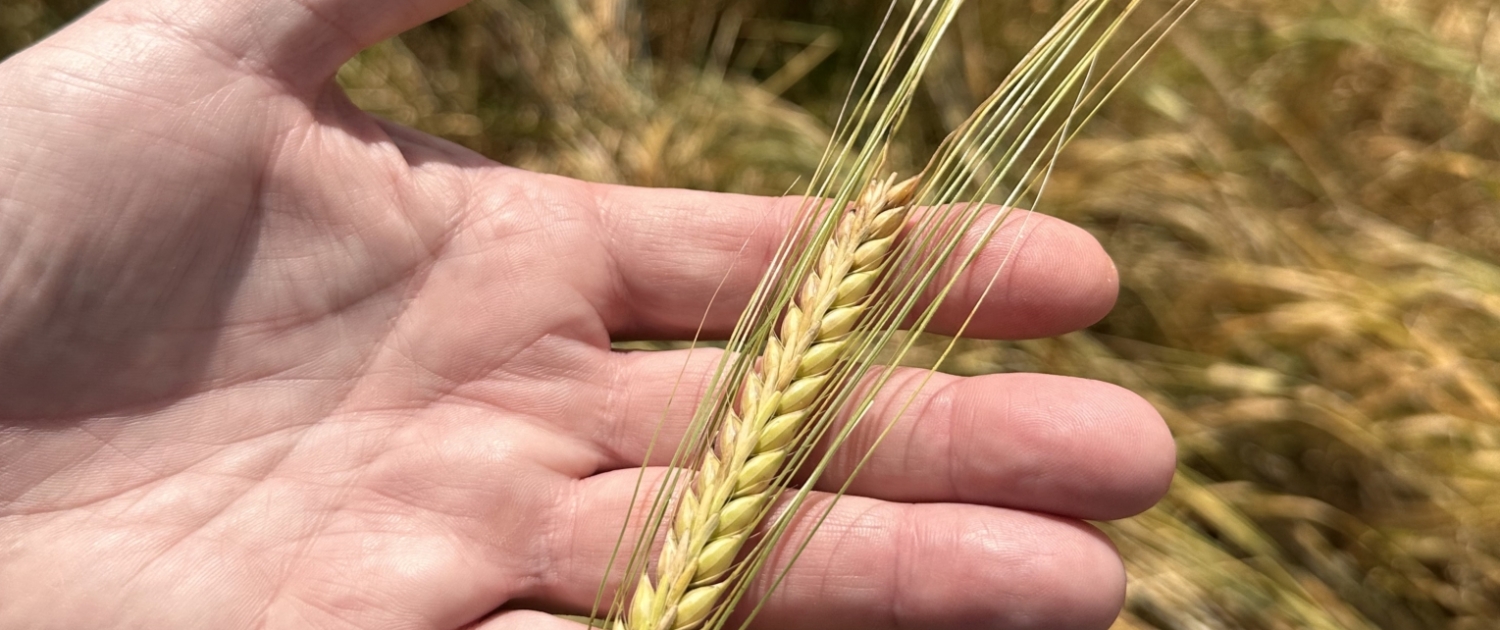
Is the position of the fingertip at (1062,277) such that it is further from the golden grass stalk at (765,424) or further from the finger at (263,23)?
the finger at (263,23)

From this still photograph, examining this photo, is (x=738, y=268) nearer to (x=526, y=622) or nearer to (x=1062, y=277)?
(x=1062, y=277)

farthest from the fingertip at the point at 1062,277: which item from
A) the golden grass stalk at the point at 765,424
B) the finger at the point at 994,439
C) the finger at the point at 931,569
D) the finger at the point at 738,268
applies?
the finger at the point at 931,569

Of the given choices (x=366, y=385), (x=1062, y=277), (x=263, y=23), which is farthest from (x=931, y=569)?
(x=263, y=23)

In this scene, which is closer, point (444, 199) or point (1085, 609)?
point (1085, 609)

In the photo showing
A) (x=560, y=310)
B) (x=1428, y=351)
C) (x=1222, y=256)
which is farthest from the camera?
(x=1222, y=256)

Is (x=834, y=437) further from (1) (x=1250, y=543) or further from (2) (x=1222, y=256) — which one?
(2) (x=1222, y=256)

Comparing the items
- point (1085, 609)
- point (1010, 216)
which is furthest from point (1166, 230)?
point (1085, 609)
